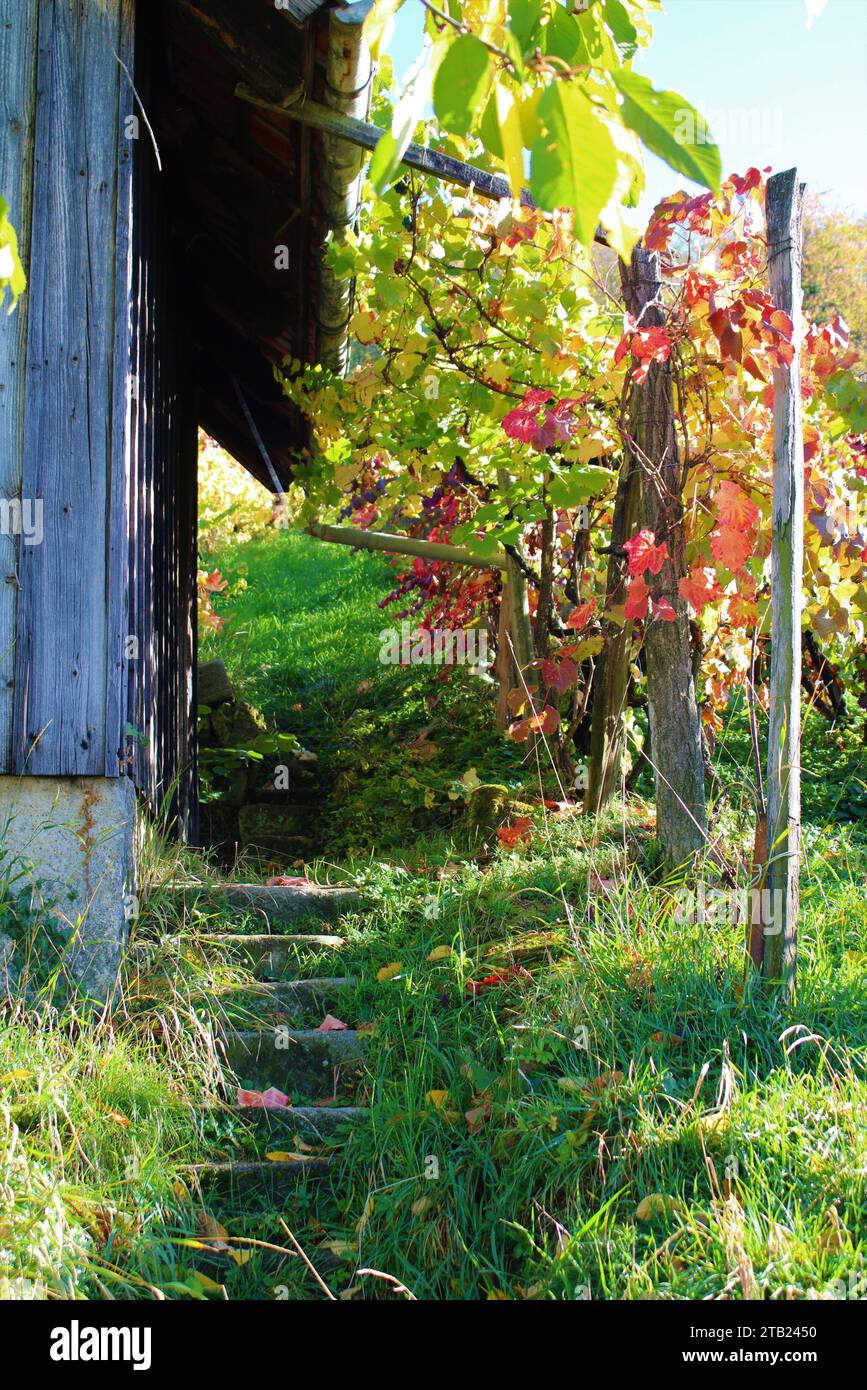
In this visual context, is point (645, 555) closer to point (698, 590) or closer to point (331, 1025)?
point (698, 590)

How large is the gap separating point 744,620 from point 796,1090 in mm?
2418

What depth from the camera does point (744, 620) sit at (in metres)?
5.06

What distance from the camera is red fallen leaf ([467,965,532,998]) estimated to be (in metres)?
3.95

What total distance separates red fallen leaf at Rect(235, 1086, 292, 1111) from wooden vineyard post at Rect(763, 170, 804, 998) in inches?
63.7

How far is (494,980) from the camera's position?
13.0 ft

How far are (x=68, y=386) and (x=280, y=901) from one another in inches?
84.5

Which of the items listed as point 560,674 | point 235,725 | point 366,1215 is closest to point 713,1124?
point 366,1215

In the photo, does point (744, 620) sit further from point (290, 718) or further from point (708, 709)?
point (290, 718)

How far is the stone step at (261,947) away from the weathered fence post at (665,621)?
4.57 feet

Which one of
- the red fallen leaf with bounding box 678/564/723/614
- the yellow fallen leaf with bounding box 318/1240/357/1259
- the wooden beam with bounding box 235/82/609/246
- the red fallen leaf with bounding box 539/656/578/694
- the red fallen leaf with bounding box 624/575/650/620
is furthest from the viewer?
the red fallen leaf with bounding box 539/656/578/694

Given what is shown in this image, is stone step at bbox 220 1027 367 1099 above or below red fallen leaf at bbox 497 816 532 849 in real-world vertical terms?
below

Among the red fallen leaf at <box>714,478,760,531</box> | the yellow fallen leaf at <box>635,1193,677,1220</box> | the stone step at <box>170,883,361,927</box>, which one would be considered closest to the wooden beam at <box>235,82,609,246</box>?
the red fallen leaf at <box>714,478,760,531</box>

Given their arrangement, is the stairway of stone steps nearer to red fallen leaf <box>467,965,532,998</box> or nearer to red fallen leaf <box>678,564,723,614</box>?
red fallen leaf <box>467,965,532,998</box>

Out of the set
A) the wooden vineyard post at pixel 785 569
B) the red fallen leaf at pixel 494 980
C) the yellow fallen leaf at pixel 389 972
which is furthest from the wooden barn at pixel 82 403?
the wooden vineyard post at pixel 785 569
